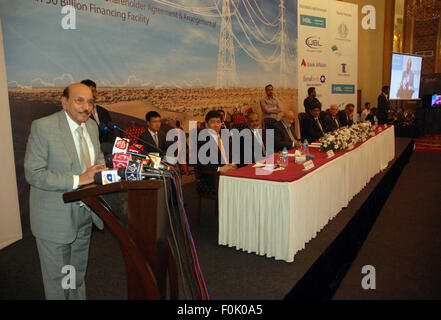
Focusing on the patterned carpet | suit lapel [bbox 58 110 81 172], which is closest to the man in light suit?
suit lapel [bbox 58 110 81 172]

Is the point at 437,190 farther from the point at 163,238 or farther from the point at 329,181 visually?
the point at 163,238

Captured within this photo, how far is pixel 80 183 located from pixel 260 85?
20.2 feet

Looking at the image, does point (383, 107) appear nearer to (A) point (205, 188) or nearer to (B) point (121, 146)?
(A) point (205, 188)

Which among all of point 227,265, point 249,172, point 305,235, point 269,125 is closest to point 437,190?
point 269,125

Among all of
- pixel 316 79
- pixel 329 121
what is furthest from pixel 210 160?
pixel 316 79

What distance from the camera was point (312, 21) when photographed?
826cm

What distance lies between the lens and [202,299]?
1730 millimetres

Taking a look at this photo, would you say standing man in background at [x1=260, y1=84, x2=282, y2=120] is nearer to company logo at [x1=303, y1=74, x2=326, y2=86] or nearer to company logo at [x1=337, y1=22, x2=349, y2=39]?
company logo at [x1=303, y1=74, x2=326, y2=86]

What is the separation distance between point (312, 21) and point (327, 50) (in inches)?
35.3

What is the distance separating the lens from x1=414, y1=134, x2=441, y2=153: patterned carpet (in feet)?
30.3

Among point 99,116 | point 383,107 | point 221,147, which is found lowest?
point 221,147

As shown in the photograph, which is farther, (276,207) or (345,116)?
(345,116)

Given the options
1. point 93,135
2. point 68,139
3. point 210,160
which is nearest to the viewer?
point 68,139
